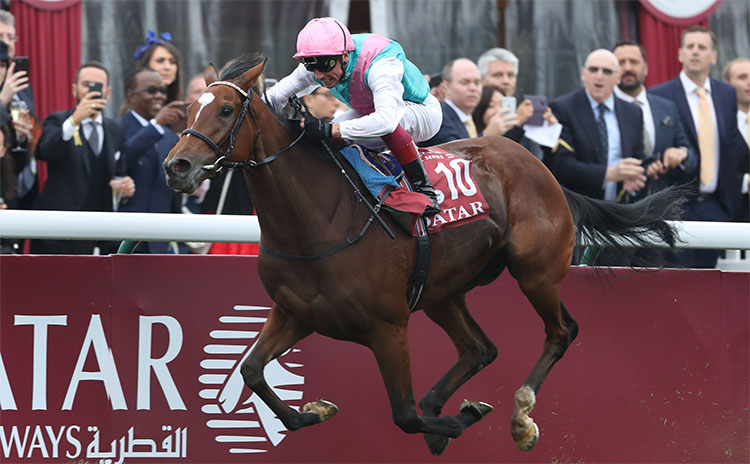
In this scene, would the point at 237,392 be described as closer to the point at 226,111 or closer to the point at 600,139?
the point at 226,111

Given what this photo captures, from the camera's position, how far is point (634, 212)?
576 cm

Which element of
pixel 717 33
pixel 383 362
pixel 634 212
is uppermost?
pixel 717 33

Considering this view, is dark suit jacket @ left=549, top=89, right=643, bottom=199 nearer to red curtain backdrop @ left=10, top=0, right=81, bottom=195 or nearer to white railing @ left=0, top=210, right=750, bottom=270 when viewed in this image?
white railing @ left=0, top=210, right=750, bottom=270

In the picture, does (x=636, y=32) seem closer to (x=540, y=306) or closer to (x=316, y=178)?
(x=540, y=306)

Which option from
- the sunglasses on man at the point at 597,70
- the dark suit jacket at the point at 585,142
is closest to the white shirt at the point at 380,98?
the dark suit jacket at the point at 585,142

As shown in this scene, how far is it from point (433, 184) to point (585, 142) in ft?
8.29

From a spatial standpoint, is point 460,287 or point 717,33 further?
point 717,33

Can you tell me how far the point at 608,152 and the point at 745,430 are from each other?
86.3 inches

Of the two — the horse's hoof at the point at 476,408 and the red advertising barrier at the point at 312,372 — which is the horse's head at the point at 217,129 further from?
the horse's hoof at the point at 476,408

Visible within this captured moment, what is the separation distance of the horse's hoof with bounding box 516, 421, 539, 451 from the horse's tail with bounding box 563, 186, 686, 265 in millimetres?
1074

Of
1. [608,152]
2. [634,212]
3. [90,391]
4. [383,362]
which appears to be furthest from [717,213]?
[90,391]

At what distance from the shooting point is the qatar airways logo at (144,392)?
17.4 feet

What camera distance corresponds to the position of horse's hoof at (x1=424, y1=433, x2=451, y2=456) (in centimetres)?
517

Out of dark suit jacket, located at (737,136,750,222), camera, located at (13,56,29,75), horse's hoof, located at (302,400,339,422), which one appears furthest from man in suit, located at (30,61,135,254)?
dark suit jacket, located at (737,136,750,222)
